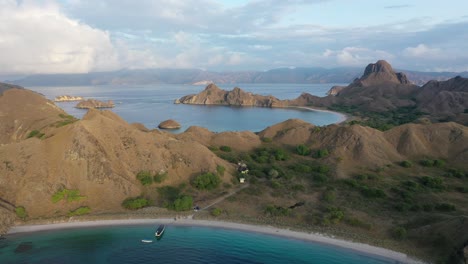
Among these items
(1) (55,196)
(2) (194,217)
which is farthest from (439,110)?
(1) (55,196)

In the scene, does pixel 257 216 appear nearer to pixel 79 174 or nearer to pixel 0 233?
pixel 79 174

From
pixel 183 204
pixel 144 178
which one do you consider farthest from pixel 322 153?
pixel 144 178

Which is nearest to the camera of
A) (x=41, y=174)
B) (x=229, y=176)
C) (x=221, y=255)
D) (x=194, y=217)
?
(x=221, y=255)

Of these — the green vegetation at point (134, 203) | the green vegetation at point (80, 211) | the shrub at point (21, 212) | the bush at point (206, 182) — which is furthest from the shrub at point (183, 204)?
the shrub at point (21, 212)

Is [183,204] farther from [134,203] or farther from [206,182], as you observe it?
[206,182]

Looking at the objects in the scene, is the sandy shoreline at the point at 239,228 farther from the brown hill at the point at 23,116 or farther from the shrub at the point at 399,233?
the brown hill at the point at 23,116
